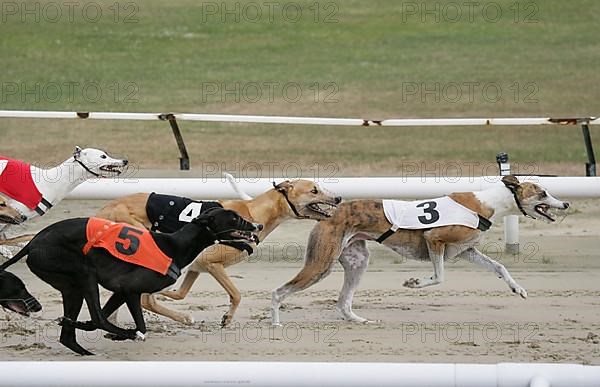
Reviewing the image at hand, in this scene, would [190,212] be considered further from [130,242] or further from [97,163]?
[97,163]

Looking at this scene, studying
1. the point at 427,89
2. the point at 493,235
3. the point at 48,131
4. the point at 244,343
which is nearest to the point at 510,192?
the point at 244,343

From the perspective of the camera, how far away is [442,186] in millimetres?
9359

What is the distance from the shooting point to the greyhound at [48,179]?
8508 millimetres

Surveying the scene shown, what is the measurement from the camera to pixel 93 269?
678 centimetres

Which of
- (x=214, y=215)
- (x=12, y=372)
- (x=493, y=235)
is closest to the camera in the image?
(x=12, y=372)

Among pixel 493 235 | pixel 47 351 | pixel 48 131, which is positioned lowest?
pixel 47 351

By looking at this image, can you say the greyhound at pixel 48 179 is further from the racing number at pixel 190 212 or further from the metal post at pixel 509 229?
the metal post at pixel 509 229

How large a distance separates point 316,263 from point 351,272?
0.29 m

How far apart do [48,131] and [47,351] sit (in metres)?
10.2

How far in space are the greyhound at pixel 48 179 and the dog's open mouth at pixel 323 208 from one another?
55.6 inches

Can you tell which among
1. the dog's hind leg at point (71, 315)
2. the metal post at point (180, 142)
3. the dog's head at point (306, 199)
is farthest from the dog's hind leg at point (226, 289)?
the metal post at point (180, 142)

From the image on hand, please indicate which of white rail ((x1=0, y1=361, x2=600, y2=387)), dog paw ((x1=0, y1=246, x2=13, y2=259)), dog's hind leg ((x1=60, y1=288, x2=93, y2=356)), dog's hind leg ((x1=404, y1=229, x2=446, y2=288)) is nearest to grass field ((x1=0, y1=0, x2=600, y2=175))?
dog paw ((x1=0, y1=246, x2=13, y2=259))

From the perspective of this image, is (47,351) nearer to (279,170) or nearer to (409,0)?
(279,170)

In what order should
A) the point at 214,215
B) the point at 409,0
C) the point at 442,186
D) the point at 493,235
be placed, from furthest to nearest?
the point at 409,0
the point at 493,235
the point at 442,186
the point at 214,215
